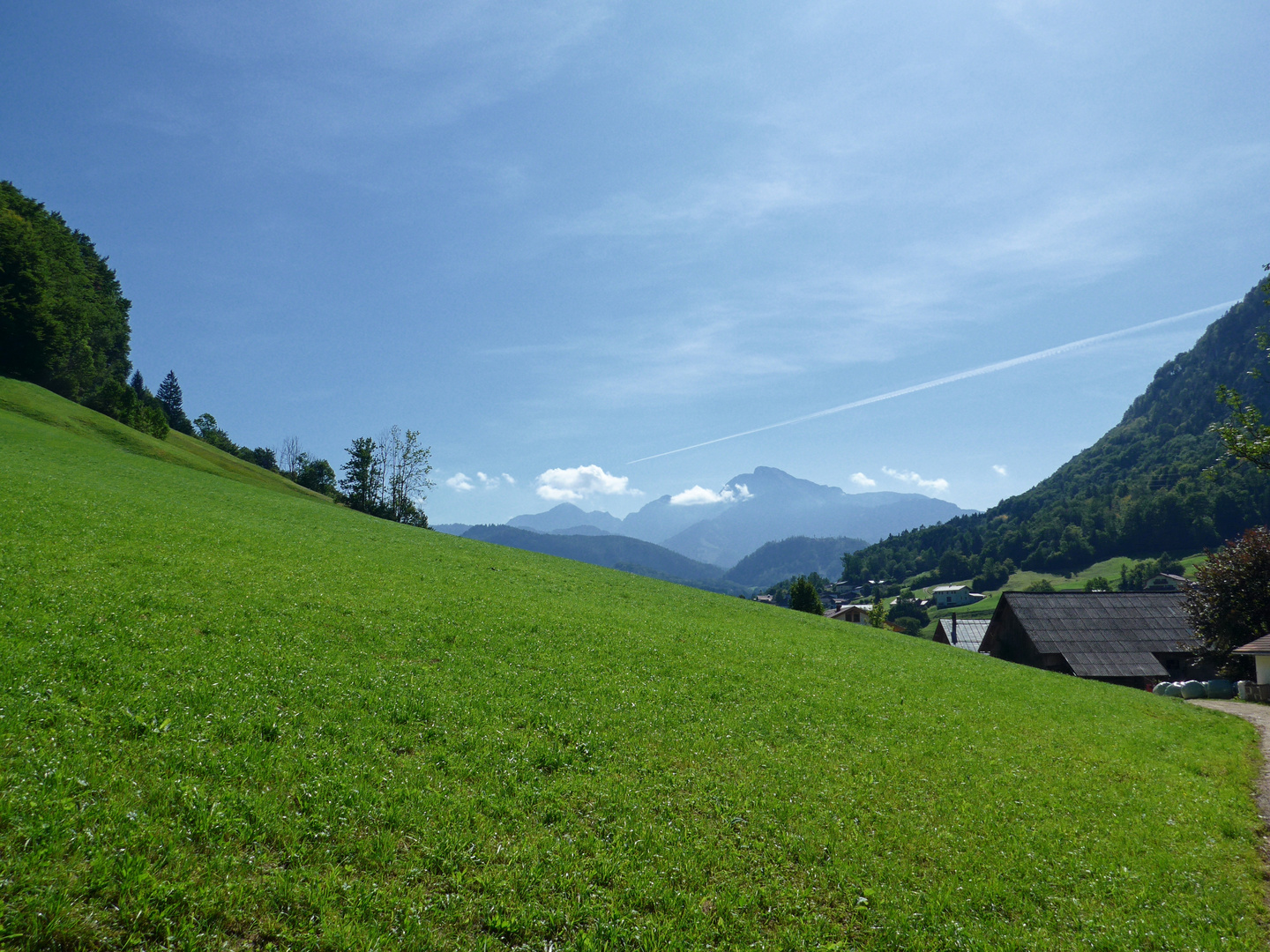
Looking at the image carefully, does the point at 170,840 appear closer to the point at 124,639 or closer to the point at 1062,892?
the point at 124,639

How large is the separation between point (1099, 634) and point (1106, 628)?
1259mm

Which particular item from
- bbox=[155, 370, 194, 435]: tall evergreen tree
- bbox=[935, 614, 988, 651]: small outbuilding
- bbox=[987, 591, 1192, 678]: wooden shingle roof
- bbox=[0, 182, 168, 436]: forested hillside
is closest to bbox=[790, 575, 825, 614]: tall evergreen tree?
bbox=[987, 591, 1192, 678]: wooden shingle roof

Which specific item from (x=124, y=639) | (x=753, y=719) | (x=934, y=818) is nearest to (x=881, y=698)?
(x=753, y=719)

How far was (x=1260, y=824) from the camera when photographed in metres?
13.4

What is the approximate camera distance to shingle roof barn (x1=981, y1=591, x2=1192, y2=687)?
47.0 m

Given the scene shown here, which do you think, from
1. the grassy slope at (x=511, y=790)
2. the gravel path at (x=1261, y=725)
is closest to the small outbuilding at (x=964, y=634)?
the gravel path at (x=1261, y=725)

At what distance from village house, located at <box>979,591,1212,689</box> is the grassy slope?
1185 inches

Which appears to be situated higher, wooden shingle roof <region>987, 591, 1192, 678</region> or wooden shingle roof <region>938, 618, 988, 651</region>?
wooden shingle roof <region>987, 591, 1192, 678</region>

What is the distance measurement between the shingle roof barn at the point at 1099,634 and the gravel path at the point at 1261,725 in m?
10.8

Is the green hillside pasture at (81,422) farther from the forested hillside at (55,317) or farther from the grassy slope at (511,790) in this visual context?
the grassy slope at (511,790)

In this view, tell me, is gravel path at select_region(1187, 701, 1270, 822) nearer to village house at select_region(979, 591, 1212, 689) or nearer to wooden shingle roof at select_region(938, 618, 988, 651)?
village house at select_region(979, 591, 1212, 689)

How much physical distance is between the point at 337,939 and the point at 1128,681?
59635 mm

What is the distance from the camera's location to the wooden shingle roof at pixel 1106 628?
47.0m

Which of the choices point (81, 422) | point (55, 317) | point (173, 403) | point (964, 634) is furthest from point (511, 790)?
point (173, 403)
